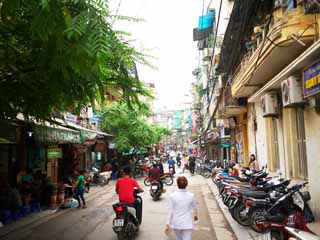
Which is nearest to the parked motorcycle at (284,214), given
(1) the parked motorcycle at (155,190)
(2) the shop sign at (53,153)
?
(1) the parked motorcycle at (155,190)

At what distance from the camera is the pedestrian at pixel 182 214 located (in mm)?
5230

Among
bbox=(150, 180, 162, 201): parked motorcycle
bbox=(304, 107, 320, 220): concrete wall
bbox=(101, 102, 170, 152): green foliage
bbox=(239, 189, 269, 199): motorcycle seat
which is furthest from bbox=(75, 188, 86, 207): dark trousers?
bbox=(101, 102, 170, 152): green foliage

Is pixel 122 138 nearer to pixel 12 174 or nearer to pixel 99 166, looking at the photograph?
pixel 99 166

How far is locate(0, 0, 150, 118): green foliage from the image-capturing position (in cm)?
342

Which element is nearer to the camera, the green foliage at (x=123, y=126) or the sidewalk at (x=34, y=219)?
the sidewalk at (x=34, y=219)

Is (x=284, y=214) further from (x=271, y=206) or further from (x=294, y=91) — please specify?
(x=294, y=91)

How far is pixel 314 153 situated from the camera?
8523 mm

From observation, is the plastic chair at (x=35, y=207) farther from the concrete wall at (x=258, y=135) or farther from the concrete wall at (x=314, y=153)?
the concrete wall at (x=258, y=135)

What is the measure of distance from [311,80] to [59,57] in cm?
529

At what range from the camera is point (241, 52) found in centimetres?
1397

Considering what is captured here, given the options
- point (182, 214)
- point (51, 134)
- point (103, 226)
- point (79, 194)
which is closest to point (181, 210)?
point (182, 214)

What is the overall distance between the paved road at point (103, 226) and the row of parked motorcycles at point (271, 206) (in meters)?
0.68

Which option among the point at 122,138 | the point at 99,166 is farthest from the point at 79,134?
the point at 99,166

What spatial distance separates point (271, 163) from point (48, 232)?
845 cm
